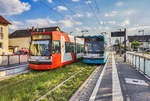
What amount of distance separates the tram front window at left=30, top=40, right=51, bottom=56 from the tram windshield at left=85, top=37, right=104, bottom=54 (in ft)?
15.8

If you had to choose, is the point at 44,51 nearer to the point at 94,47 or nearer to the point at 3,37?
the point at 94,47

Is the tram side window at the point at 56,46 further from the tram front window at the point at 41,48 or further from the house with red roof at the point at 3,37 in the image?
the house with red roof at the point at 3,37

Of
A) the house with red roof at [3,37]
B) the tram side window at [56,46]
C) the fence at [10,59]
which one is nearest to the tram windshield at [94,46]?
the tram side window at [56,46]

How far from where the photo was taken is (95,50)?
11.5m

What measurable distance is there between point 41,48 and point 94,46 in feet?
18.6

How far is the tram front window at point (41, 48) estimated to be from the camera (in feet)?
27.4

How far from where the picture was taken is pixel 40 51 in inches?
332

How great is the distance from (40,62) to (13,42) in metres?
43.8

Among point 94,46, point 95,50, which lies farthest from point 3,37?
point 95,50

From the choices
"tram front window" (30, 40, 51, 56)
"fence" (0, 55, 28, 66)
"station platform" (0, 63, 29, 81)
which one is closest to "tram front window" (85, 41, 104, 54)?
"tram front window" (30, 40, 51, 56)

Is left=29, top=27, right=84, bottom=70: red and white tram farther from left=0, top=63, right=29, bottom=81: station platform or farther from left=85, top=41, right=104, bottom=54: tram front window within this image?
left=85, top=41, right=104, bottom=54: tram front window

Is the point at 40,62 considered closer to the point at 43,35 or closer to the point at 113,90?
the point at 43,35

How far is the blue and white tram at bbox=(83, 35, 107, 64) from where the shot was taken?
11.3 meters

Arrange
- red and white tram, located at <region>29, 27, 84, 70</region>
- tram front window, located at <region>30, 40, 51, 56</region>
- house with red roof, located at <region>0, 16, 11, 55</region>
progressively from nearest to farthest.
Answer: red and white tram, located at <region>29, 27, 84, 70</region>
tram front window, located at <region>30, 40, 51, 56</region>
house with red roof, located at <region>0, 16, 11, 55</region>
